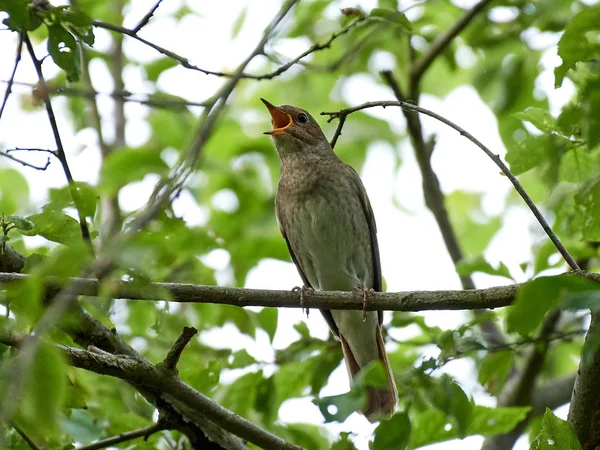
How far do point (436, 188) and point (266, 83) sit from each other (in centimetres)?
285

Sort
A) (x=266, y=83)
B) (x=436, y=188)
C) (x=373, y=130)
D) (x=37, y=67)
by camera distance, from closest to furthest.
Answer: (x=37, y=67)
(x=436, y=188)
(x=373, y=130)
(x=266, y=83)

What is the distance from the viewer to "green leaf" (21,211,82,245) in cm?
329

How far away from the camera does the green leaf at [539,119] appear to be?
379 cm

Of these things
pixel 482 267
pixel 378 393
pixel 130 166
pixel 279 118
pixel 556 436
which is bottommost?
pixel 556 436

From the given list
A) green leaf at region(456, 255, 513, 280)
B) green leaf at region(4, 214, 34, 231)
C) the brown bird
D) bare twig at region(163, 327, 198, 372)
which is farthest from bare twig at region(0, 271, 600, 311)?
the brown bird

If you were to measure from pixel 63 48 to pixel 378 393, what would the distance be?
10.9ft

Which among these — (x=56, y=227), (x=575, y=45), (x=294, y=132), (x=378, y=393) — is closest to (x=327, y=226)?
(x=294, y=132)

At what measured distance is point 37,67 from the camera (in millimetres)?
3520

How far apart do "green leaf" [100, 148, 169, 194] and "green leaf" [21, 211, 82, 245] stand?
73 cm

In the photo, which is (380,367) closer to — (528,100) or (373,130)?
(528,100)

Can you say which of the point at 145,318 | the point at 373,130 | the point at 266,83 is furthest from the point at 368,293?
the point at 266,83

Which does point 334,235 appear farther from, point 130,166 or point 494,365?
point 130,166

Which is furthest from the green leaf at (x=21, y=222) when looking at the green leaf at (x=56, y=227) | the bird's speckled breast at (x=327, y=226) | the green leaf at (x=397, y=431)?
the bird's speckled breast at (x=327, y=226)

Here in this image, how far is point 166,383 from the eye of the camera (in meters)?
3.77
